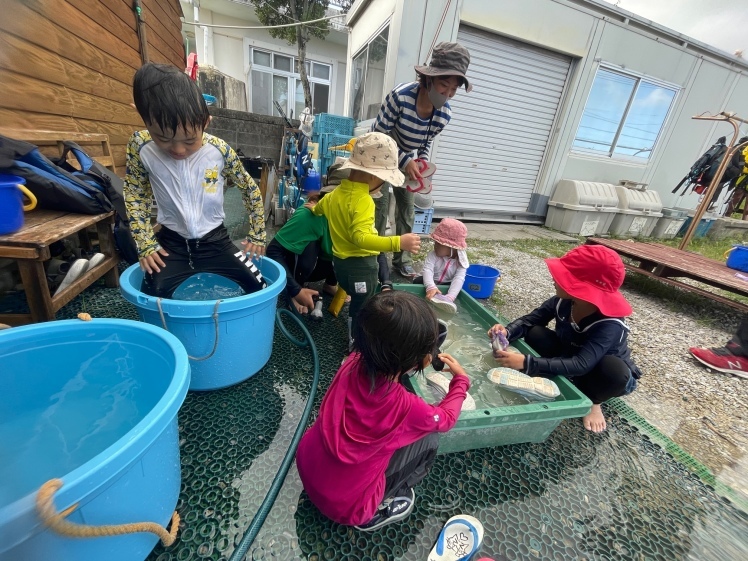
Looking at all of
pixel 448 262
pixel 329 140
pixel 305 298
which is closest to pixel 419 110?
pixel 448 262

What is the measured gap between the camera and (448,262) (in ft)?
9.09

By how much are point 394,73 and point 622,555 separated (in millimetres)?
5838

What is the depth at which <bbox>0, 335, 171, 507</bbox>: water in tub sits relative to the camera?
0.98 m

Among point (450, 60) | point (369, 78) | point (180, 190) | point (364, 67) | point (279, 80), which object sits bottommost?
point (180, 190)

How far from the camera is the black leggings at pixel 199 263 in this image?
1.69 m

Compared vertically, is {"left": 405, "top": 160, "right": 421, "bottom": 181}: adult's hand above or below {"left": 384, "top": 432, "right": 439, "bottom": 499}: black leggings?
above

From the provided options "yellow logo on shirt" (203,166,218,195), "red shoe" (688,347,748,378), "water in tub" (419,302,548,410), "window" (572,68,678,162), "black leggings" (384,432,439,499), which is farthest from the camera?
"window" (572,68,678,162)

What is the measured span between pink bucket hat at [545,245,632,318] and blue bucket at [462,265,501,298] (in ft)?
4.48

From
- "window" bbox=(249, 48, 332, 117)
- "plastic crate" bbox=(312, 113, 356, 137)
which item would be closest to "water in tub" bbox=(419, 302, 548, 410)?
"plastic crate" bbox=(312, 113, 356, 137)

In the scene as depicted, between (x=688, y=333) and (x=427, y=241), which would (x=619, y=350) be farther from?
(x=427, y=241)

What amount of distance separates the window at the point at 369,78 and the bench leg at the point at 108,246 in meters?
4.75

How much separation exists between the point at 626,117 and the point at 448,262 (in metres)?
7.50

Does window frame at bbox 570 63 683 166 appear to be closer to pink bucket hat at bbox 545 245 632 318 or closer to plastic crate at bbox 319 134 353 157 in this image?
plastic crate at bbox 319 134 353 157

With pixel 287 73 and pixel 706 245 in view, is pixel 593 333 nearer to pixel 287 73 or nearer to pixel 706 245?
pixel 706 245
